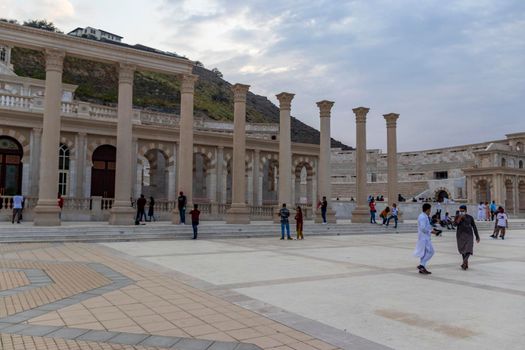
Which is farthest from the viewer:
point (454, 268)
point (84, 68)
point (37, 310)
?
point (84, 68)

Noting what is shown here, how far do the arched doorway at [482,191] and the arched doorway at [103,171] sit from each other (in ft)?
151

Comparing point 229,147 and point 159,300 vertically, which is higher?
point 229,147

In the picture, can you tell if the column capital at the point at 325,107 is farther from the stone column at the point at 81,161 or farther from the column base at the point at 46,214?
the column base at the point at 46,214

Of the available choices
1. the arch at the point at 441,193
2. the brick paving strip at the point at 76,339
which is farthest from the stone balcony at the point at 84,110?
the arch at the point at 441,193

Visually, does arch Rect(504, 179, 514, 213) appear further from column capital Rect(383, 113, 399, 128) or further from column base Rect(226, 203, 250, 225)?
column base Rect(226, 203, 250, 225)

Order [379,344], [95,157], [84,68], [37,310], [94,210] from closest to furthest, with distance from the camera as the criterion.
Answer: [379,344] → [37,310] → [94,210] → [95,157] → [84,68]

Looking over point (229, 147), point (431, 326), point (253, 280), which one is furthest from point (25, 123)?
point (431, 326)

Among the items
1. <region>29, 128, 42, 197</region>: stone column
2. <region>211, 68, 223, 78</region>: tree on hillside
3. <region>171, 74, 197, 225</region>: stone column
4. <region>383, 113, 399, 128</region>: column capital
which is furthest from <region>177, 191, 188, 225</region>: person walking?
<region>211, 68, 223, 78</region>: tree on hillside

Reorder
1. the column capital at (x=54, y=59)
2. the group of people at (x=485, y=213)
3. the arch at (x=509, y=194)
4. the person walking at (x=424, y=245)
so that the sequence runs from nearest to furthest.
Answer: the person walking at (x=424, y=245) → the column capital at (x=54, y=59) → the group of people at (x=485, y=213) → the arch at (x=509, y=194)

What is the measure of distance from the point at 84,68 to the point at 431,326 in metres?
93.5

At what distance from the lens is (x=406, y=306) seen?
7172 millimetres

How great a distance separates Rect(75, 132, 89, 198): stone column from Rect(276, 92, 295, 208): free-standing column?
12.4m

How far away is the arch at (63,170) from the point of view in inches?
1096

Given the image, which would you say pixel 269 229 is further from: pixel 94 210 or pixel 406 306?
pixel 406 306
